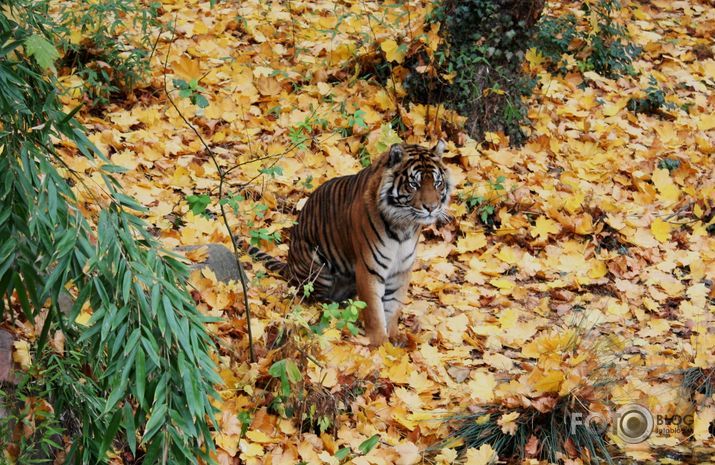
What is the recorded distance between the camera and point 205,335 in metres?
3.02

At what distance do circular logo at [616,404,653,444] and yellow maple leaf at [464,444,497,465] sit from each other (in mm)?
587

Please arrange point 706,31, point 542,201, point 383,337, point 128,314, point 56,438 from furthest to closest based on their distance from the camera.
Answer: point 706,31 < point 542,201 < point 383,337 < point 56,438 < point 128,314

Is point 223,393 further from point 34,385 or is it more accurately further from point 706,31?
point 706,31

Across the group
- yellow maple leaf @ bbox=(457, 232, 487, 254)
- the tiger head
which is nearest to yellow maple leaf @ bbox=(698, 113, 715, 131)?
yellow maple leaf @ bbox=(457, 232, 487, 254)

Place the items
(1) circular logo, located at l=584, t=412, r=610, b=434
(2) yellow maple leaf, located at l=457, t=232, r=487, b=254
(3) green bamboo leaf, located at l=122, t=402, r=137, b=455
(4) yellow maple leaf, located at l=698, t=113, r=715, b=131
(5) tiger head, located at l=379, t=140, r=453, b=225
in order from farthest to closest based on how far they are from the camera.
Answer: (4) yellow maple leaf, located at l=698, t=113, r=715, b=131, (2) yellow maple leaf, located at l=457, t=232, r=487, b=254, (5) tiger head, located at l=379, t=140, r=453, b=225, (1) circular logo, located at l=584, t=412, r=610, b=434, (3) green bamboo leaf, located at l=122, t=402, r=137, b=455

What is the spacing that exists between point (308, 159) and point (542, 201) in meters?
1.72

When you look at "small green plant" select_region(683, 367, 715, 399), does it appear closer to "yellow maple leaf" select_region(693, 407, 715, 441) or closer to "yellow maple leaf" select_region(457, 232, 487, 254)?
"yellow maple leaf" select_region(693, 407, 715, 441)

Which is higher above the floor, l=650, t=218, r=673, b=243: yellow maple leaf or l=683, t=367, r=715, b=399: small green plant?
l=683, t=367, r=715, b=399: small green plant

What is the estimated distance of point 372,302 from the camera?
5188 mm

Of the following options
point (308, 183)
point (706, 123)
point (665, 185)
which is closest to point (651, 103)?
point (706, 123)

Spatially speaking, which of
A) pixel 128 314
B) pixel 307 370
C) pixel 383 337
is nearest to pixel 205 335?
pixel 128 314

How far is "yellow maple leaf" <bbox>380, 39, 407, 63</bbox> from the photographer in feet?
23.7

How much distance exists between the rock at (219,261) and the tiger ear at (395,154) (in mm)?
1051

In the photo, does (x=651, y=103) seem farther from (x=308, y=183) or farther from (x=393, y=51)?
(x=308, y=183)
